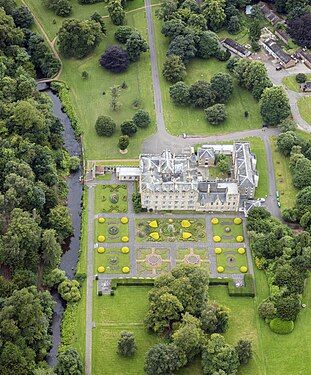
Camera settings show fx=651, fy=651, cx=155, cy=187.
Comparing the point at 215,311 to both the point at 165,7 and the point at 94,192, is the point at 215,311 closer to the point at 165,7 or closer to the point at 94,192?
the point at 94,192

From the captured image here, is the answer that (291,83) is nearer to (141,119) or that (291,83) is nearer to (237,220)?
(141,119)

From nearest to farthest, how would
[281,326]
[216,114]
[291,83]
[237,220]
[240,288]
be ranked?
[281,326] < [240,288] < [237,220] < [216,114] < [291,83]

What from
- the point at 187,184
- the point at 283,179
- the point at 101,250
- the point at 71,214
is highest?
the point at 187,184

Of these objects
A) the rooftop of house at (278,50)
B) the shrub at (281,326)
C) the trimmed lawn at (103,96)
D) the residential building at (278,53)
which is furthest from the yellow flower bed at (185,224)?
the rooftop of house at (278,50)

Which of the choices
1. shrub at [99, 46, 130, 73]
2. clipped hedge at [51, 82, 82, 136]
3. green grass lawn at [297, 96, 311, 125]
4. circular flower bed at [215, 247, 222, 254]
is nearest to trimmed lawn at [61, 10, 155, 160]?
clipped hedge at [51, 82, 82, 136]

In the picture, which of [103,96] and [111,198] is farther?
[103,96]

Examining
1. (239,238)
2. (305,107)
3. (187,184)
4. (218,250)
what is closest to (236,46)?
(305,107)
